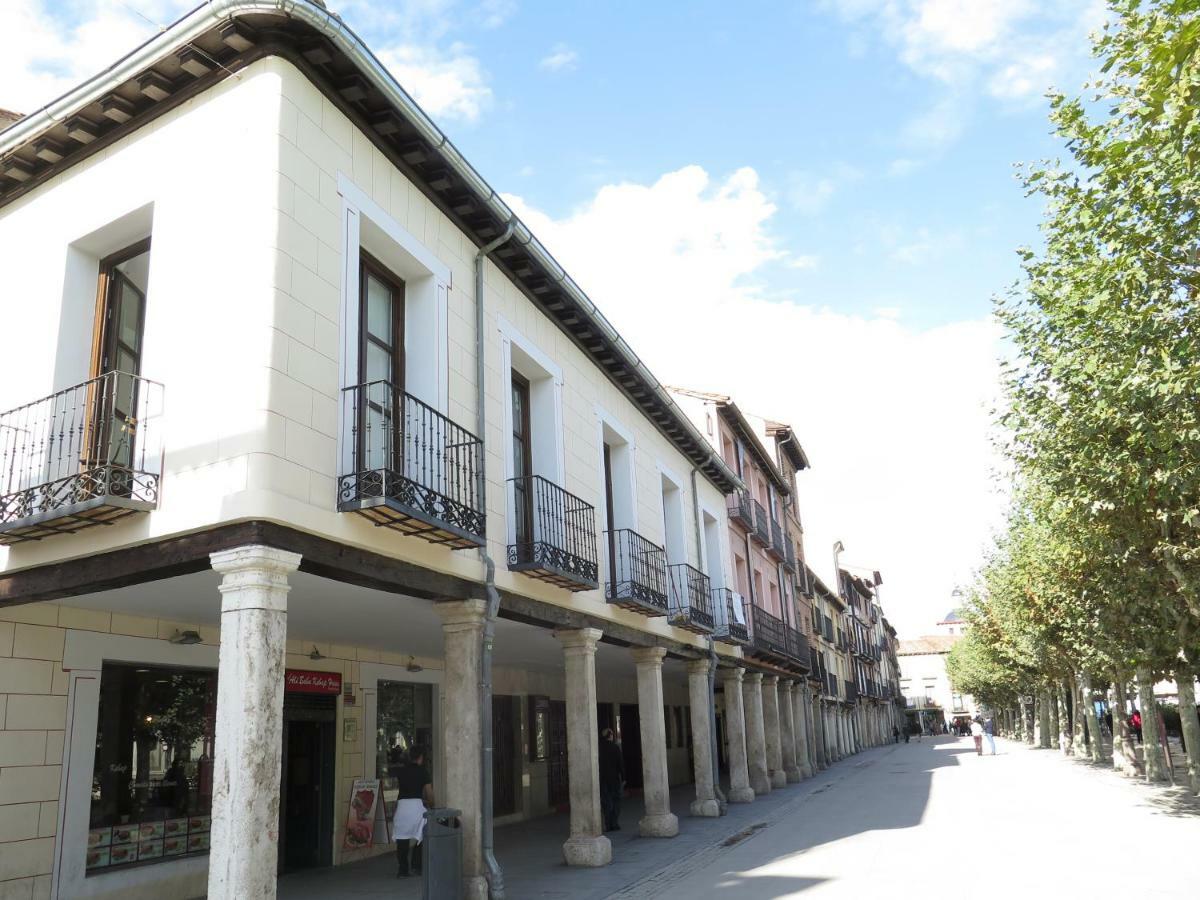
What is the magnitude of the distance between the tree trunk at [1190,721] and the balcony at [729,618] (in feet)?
28.2

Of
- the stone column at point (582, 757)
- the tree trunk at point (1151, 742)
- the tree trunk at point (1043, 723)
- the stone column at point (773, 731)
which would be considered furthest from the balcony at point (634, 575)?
the tree trunk at point (1043, 723)

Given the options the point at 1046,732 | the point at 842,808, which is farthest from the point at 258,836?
the point at 1046,732

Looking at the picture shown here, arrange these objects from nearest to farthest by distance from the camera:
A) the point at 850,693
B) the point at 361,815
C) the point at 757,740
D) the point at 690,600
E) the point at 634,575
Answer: the point at 361,815, the point at 634,575, the point at 690,600, the point at 757,740, the point at 850,693

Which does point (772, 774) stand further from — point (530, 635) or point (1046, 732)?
point (1046, 732)

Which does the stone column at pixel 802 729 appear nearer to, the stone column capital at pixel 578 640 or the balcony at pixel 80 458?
the stone column capital at pixel 578 640

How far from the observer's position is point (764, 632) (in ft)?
75.0

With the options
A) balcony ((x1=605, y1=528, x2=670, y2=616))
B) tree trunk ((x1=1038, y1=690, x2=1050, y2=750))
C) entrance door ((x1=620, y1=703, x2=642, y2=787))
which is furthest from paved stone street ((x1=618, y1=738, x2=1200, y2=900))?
tree trunk ((x1=1038, y1=690, x2=1050, y2=750))

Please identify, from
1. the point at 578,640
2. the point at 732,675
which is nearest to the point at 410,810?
the point at 578,640

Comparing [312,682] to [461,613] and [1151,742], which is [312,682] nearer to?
[461,613]

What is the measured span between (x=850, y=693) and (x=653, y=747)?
37886 mm

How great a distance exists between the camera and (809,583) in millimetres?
37469

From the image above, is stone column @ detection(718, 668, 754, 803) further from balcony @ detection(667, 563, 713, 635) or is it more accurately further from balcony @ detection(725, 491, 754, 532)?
balcony @ detection(725, 491, 754, 532)

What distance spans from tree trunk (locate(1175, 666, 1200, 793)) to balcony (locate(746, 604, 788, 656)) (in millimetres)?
8491

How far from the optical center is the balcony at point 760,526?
25.9 metres
